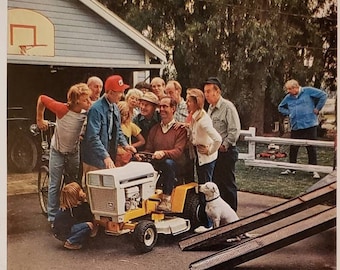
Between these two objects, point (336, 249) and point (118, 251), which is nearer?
point (118, 251)

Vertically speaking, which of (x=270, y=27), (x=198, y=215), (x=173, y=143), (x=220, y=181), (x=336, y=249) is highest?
(x=270, y=27)

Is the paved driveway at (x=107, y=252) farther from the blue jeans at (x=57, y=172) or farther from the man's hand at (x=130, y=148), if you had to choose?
the man's hand at (x=130, y=148)

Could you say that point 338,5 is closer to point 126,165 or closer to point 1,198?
point 126,165

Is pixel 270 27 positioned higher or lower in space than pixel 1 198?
higher

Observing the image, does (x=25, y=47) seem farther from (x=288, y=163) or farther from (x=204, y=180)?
(x=288, y=163)

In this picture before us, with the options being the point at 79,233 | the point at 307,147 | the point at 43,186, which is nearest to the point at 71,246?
the point at 79,233

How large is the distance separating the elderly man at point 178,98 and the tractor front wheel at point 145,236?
1.32ft

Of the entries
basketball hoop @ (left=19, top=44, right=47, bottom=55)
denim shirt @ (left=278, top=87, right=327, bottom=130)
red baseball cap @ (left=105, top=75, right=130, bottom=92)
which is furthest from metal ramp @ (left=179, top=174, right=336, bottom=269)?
basketball hoop @ (left=19, top=44, right=47, bottom=55)

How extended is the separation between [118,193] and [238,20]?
2.62 feet

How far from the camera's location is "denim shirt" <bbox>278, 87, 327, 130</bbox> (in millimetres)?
2092

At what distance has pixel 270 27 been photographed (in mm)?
2076

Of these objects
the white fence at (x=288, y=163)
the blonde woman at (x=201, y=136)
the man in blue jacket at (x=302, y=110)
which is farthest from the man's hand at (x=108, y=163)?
the man in blue jacket at (x=302, y=110)

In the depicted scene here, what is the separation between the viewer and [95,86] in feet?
6.31

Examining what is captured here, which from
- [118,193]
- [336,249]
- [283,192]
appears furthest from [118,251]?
[336,249]
